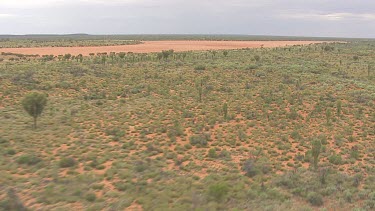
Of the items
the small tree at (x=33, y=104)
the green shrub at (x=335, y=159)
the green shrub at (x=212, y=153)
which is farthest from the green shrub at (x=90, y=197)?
the green shrub at (x=335, y=159)

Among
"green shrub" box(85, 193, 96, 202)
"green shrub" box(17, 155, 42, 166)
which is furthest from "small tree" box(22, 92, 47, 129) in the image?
"green shrub" box(85, 193, 96, 202)

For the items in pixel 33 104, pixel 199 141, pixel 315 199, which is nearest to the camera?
pixel 315 199

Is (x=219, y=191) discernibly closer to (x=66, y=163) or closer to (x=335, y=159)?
(x=66, y=163)

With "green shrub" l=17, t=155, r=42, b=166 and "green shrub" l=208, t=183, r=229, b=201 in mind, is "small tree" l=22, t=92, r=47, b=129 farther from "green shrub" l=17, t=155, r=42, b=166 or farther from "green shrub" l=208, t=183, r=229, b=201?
"green shrub" l=208, t=183, r=229, b=201

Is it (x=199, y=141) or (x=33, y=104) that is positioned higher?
(x=33, y=104)

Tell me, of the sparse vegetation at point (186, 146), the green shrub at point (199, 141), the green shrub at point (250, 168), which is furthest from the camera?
the green shrub at point (199, 141)

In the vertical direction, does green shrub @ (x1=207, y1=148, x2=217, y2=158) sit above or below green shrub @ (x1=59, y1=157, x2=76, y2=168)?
below

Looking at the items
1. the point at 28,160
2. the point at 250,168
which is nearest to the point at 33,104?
the point at 28,160

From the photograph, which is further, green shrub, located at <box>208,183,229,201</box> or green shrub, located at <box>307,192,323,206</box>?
green shrub, located at <box>307,192,323,206</box>

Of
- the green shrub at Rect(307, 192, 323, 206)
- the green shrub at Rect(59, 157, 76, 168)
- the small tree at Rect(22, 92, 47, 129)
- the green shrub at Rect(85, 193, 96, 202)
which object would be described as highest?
the small tree at Rect(22, 92, 47, 129)

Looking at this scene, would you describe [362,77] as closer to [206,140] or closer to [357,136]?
[357,136]

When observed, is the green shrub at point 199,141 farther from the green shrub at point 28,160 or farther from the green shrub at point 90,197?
the green shrub at point 28,160

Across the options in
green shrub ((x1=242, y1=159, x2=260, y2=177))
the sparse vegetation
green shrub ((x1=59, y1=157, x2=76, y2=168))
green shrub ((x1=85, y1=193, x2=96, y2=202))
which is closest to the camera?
green shrub ((x1=85, y1=193, x2=96, y2=202))

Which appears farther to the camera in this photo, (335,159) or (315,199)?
(335,159)
